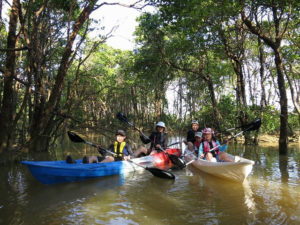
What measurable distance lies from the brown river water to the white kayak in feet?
0.58

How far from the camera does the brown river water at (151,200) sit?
4.13m

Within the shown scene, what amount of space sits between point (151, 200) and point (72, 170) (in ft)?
6.89

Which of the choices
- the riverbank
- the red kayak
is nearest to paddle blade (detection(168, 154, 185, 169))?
the red kayak

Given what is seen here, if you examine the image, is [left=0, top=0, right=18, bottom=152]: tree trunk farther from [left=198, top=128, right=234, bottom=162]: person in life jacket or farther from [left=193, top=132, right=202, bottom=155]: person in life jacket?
[left=193, top=132, right=202, bottom=155]: person in life jacket

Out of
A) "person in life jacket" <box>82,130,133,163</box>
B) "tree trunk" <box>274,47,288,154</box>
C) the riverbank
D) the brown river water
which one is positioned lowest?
the brown river water

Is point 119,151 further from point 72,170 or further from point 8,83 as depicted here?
point 8,83

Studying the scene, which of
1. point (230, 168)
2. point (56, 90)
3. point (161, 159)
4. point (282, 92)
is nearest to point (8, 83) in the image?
point (56, 90)

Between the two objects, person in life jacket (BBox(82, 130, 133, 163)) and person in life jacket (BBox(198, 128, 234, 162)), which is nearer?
person in life jacket (BBox(82, 130, 133, 163))

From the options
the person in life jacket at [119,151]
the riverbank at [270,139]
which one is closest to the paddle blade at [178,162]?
the person in life jacket at [119,151]

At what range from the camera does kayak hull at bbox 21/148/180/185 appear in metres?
5.61

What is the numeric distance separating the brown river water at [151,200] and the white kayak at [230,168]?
0.18 metres

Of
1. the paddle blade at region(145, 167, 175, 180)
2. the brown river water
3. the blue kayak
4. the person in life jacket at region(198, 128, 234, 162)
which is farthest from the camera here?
the person in life jacket at region(198, 128, 234, 162)

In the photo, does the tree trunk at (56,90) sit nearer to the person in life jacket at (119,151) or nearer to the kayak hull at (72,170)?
the person in life jacket at (119,151)

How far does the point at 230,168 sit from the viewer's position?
6160mm
